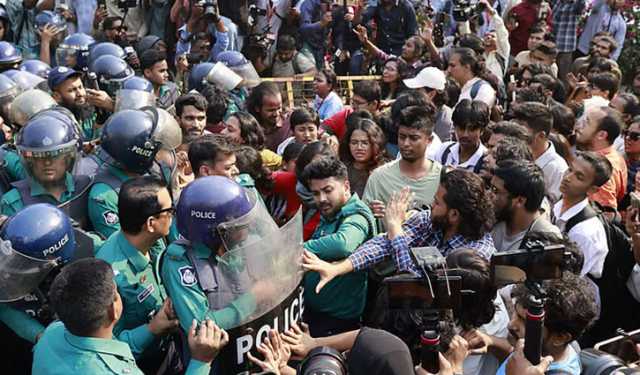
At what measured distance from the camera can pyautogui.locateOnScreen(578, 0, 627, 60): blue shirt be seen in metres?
10.9

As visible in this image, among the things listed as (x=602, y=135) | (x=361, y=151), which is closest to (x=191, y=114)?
(x=361, y=151)

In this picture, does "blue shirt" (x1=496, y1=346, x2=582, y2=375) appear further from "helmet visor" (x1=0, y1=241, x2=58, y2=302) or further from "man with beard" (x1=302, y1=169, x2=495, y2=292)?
"helmet visor" (x1=0, y1=241, x2=58, y2=302)

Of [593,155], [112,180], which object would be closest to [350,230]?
[112,180]

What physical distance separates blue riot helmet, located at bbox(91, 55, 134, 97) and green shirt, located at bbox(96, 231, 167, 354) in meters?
3.67

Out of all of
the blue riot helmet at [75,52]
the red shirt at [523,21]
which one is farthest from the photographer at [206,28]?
the red shirt at [523,21]

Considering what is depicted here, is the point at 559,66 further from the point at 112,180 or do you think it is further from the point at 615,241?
the point at 112,180

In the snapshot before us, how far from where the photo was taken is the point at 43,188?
438 cm

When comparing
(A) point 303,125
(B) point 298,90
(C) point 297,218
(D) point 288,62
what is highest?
(C) point 297,218

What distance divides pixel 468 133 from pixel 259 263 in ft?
9.84

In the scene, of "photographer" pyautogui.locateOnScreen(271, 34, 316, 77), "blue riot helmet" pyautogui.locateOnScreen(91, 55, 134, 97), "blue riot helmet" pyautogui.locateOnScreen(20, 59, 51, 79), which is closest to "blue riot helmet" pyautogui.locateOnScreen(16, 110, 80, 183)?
"blue riot helmet" pyautogui.locateOnScreen(91, 55, 134, 97)

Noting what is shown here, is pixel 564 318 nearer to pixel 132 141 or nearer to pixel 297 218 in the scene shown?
pixel 297 218

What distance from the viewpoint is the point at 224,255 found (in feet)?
9.75

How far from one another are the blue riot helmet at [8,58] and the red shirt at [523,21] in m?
7.03

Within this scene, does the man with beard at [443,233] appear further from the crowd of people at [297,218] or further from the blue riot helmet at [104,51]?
the blue riot helmet at [104,51]
